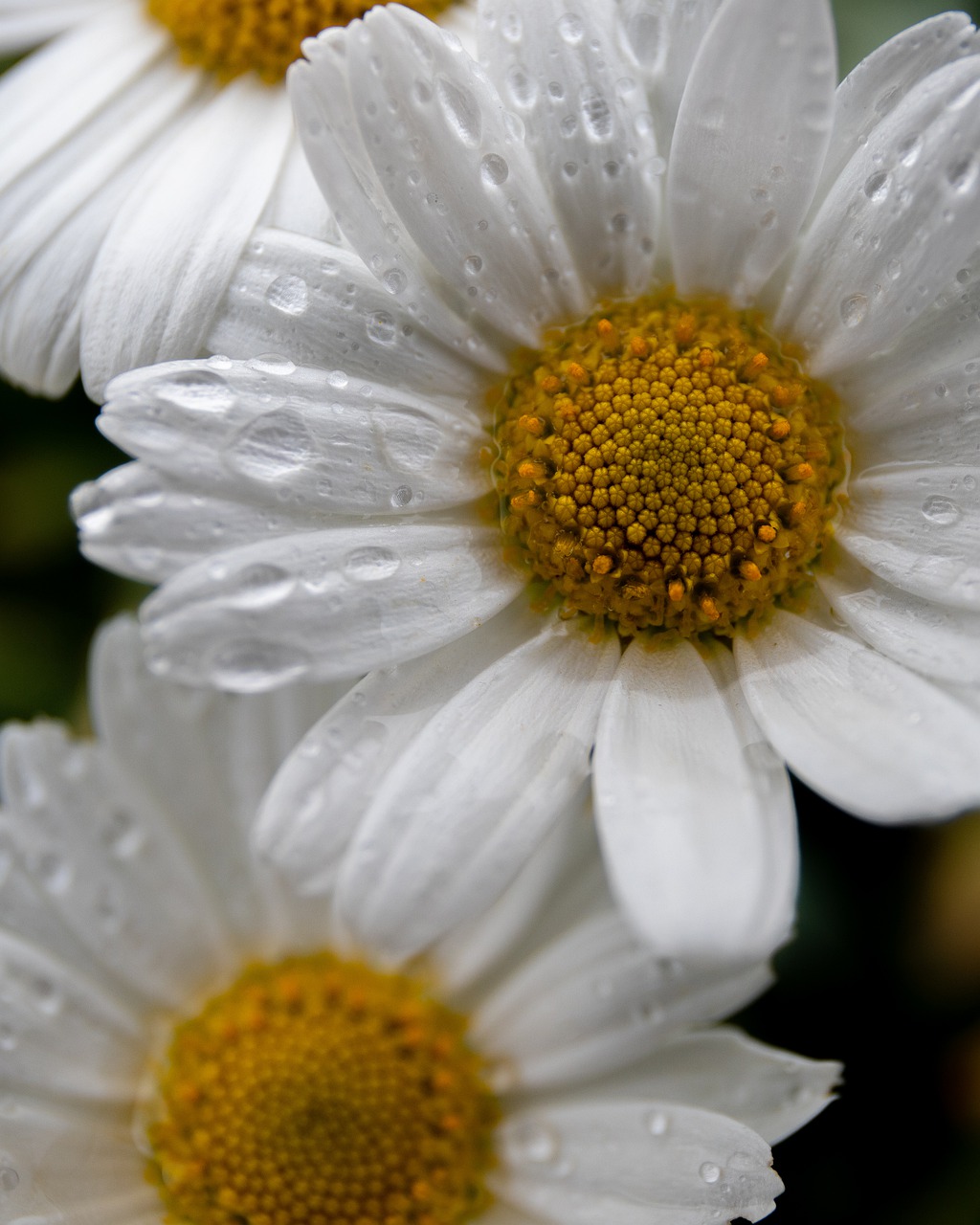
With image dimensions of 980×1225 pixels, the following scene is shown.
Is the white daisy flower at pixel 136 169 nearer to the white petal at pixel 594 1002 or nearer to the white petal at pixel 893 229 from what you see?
the white petal at pixel 893 229

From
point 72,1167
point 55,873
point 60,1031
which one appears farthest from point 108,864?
point 72,1167

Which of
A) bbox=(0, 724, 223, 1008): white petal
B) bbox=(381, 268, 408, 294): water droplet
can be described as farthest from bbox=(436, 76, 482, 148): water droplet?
bbox=(0, 724, 223, 1008): white petal

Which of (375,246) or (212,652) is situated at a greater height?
(375,246)

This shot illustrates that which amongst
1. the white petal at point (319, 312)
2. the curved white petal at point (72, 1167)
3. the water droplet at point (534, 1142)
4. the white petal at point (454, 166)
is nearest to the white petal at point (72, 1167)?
the curved white petal at point (72, 1167)

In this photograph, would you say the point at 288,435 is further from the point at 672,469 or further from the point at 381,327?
the point at 672,469

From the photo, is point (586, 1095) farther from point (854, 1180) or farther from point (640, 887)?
point (854, 1180)

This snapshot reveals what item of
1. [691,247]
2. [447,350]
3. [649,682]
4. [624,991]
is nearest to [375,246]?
[447,350]
